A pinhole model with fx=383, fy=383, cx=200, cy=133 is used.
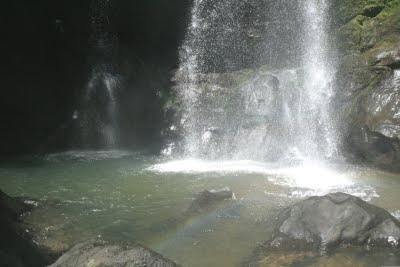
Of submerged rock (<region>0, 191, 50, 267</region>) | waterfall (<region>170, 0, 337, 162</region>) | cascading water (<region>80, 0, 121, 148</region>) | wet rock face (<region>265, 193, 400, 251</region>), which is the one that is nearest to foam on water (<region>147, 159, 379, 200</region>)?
waterfall (<region>170, 0, 337, 162</region>)

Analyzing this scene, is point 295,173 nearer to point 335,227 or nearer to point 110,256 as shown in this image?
point 335,227

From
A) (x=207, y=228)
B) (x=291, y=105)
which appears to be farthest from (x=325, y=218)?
(x=291, y=105)

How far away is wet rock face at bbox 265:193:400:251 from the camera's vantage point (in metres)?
5.11

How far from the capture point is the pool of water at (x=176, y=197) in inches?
216

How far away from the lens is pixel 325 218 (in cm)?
538

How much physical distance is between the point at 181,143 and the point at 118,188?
5.25 metres

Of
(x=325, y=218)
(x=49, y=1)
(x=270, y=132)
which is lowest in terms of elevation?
(x=325, y=218)

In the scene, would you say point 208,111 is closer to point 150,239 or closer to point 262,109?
point 262,109

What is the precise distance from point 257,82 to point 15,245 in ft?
35.8

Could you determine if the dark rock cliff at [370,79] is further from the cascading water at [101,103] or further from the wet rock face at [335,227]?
the cascading water at [101,103]

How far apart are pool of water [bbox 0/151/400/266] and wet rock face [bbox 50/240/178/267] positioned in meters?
1.63

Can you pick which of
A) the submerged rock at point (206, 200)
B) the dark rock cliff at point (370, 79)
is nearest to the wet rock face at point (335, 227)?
the submerged rock at point (206, 200)

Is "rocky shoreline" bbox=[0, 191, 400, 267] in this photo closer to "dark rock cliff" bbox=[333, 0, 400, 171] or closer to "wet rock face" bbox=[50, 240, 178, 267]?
"wet rock face" bbox=[50, 240, 178, 267]

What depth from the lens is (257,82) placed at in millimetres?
14227
